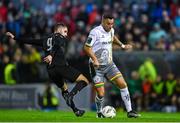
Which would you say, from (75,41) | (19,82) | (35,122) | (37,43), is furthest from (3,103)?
(35,122)

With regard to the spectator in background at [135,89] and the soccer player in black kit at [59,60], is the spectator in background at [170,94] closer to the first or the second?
the spectator in background at [135,89]

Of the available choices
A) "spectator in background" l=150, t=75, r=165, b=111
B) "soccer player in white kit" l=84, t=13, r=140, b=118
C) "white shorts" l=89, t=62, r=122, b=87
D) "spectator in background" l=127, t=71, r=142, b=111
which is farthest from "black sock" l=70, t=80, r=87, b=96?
"spectator in background" l=127, t=71, r=142, b=111

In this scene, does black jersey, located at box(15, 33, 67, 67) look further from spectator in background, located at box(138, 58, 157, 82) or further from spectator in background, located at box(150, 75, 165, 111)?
spectator in background, located at box(138, 58, 157, 82)

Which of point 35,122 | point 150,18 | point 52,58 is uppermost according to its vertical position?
point 150,18

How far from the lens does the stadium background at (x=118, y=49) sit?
95.7ft

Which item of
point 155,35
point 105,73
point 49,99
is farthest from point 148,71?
point 105,73

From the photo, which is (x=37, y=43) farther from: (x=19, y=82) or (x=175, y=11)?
(x=175, y=11)

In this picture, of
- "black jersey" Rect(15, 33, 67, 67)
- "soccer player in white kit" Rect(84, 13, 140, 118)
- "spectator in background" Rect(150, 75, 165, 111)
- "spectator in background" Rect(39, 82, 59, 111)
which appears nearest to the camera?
"black jersey" Rect(15, 33, 67, 67)

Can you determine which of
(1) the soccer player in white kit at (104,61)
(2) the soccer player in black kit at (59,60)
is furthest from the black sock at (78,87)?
(1) the soccer player in white kit at (104,61)

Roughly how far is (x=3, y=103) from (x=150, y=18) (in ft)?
25.6

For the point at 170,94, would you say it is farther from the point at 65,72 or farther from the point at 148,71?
the point at 65,72

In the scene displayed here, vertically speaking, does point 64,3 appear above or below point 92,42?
above

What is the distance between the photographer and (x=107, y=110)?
18812mm

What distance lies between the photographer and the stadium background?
29172 mm
